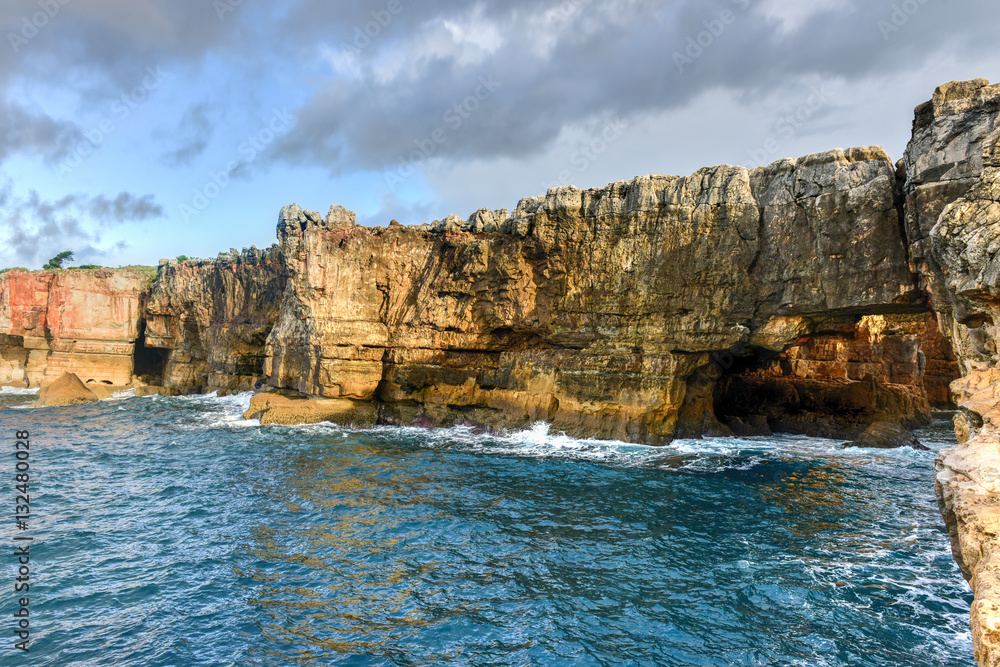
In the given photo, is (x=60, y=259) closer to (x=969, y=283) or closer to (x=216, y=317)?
(x=216, y=317)

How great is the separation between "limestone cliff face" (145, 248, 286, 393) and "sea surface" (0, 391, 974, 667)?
2213cm

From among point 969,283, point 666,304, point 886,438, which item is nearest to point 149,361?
point 666,304

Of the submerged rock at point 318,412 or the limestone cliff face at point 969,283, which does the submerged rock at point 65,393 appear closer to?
the submerged rock at point 318,412

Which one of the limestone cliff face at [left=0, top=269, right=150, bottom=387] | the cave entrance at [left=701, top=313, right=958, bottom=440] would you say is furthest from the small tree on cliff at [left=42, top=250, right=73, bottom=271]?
the cave entrance at [left=701, top=313, right=958, bottom=440]

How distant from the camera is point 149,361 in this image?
57.6 meters

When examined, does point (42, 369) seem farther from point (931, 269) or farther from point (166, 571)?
point (931, 269)

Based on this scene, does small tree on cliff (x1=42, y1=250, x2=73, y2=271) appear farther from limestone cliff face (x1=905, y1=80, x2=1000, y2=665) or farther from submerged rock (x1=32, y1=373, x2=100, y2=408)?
limestone cliff face (x1=905, y1=80, x2=1000, y2=665)

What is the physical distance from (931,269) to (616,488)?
12552 mm

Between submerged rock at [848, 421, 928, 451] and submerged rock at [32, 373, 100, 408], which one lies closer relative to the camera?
submerged rock at [848, 421, 928, 451]

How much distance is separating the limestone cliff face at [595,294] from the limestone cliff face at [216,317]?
10.7 meters

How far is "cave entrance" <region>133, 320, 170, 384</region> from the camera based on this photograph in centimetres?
5519

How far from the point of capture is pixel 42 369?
4897 centimetres

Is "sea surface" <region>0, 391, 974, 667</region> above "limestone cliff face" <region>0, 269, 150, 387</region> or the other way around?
the other way around

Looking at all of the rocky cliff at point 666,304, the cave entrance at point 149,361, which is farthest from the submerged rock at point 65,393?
the rocky cliff at point 666,304
